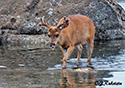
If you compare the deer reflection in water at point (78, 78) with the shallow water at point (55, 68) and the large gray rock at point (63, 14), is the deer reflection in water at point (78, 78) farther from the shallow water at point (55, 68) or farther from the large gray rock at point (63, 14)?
the large gray rock at point (63, 14)

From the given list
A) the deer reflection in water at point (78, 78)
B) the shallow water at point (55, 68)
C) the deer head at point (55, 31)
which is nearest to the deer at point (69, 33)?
the deer head at point (55, 31)

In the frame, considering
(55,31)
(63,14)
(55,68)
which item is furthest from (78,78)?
(63,14)

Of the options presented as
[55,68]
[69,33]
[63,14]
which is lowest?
[55,68]

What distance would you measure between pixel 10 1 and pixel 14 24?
1663 millimetres

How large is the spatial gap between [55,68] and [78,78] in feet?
6.35

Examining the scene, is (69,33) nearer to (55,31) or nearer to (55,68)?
(55,31)

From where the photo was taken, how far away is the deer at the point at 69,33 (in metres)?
10.1

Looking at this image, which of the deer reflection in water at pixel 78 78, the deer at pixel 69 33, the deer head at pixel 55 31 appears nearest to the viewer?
the deer reflection in water at pixel 78 78

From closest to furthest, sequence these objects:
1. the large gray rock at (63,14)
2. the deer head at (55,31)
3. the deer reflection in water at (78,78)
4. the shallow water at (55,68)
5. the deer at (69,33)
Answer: the deer reflection in water at (78,78) < the shallow water at (55,68) < the deer head at (55,31) < the deer at (69,33) < the large gray rock at (63,14)

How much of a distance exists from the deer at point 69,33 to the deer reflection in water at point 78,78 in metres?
0.97

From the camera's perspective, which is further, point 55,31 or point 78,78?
point 55,31

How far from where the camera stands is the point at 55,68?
1009 centimetres

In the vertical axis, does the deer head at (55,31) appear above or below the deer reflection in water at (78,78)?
above

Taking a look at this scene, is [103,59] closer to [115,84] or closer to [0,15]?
[115,84]
